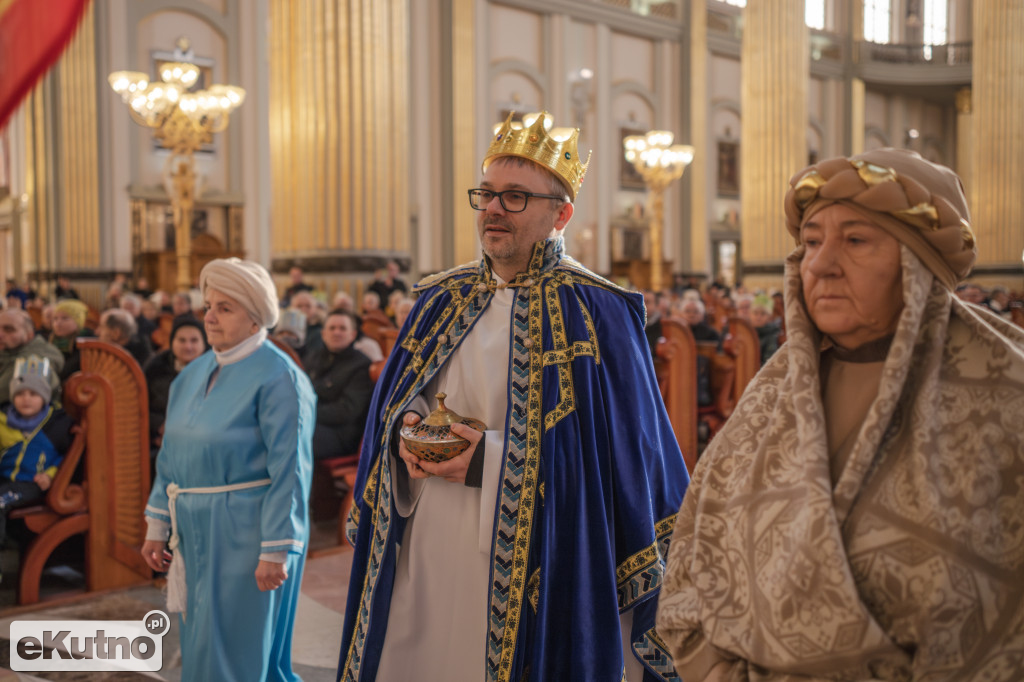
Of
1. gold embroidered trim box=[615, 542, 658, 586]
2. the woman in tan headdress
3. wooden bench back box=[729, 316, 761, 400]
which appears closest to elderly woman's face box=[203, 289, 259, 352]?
gold embroidered trim box=[615, 542, 658, 586]

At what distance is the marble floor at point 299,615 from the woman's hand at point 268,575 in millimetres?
883

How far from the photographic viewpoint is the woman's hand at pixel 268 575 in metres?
2.73

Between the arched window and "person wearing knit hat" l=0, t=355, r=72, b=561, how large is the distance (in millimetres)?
24732

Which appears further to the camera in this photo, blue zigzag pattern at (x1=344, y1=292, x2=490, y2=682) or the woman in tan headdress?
blue zigzag pattern at (x1=344, y1=292, x2=490, y2=682)

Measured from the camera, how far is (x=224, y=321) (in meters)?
2.85

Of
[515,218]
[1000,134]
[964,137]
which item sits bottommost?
[515,218]

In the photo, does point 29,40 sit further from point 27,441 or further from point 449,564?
point 27,441

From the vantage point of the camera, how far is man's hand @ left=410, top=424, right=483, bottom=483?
2.19 meters

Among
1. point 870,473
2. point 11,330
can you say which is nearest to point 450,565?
point 870,473

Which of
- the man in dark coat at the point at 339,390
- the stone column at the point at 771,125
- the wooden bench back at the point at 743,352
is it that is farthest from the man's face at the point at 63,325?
the stone column at the point at 771,125

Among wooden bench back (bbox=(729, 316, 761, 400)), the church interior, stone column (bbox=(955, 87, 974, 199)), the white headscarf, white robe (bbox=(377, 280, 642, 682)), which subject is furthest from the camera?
stone column (bbox=(955, 87, 974, 199))

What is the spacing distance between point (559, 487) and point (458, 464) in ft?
0.80

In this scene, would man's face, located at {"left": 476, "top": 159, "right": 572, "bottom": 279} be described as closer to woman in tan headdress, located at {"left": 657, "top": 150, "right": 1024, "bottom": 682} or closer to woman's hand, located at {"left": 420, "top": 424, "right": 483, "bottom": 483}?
woman's hand, located at {"left": 420, "top": 424, "right": 483, "bottom": 483}

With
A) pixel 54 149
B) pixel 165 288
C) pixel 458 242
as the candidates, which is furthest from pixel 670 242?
pixel 54 149
